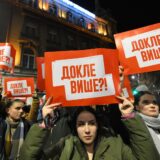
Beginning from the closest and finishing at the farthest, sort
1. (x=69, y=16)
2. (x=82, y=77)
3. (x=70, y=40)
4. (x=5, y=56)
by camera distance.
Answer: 1. (x=82, y=77)
2. (x=5, y=56)
3. (x=70, y=40)
4. (x=69, y=16)

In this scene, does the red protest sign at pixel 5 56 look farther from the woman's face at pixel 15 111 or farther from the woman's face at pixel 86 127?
the woman's face at pixel 86 127

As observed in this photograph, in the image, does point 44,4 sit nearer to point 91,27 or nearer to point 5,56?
point 91,27

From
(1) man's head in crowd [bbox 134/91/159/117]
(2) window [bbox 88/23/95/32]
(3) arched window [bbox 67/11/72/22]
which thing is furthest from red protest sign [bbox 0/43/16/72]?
(2) window [bbox 88/23/95/32]

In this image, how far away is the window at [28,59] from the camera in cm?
2255

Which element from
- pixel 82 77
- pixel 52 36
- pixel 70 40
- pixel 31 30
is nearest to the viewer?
pixel 82 77

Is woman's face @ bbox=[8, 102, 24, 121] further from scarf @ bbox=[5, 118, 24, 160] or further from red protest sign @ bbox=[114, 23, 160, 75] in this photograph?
red protest sign @ bbox=[114, 23, 160, 75]

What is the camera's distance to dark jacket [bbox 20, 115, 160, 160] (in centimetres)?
209

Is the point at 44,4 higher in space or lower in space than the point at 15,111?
higher

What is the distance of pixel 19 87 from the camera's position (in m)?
6.04

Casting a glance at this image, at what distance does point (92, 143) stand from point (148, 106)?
33.5 inches

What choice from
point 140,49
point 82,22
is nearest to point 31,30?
point 82,22

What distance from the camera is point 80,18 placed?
31281mm

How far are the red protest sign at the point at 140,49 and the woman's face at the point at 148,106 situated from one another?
0.31 metres

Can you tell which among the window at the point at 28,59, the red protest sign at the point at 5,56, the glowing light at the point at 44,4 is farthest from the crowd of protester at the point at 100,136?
the glowing light at the point at 44,4
